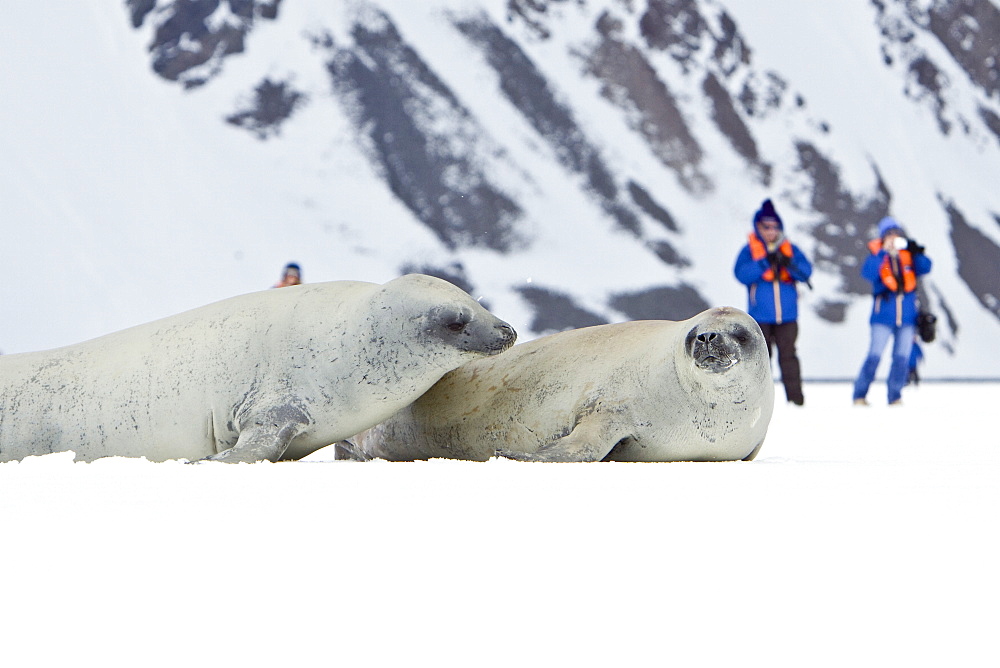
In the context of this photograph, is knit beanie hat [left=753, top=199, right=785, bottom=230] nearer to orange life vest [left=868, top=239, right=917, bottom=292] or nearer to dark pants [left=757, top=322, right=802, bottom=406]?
dark pants [left=757, top=322, right=802, bottom=406]

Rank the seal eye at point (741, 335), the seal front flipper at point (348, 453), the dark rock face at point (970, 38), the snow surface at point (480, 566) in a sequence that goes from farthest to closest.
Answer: the dark rock face at point (970, 38) → the seal front flipper at point (348, 453) → the seal eye at point (741, 335) → the snow surface at point (480, 566)

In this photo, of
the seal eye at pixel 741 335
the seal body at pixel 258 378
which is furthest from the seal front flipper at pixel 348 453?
the seal eye at pixel 741 335

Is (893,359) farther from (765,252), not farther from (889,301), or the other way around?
(765,252)

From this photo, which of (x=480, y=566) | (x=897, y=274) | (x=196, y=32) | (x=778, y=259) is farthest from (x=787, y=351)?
(x=196, y=32)

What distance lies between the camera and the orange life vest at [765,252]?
7500 millimetres

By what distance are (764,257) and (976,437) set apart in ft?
9.98

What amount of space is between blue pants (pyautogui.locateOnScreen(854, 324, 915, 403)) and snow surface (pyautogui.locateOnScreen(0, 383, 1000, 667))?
5464 mm

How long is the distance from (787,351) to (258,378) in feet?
16.6

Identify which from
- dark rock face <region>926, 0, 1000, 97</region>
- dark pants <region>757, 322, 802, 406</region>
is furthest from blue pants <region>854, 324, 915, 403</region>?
dark rock face <region>926, 0, 1000, 97</region>

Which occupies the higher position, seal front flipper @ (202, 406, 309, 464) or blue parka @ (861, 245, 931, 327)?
blue parka @ (861, 245, 931, 327)

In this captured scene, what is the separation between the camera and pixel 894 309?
25.8 ft

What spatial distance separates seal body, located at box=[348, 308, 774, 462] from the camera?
325 centimetres

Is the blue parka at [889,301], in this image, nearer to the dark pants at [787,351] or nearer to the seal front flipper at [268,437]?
the dark pants at [787,351]

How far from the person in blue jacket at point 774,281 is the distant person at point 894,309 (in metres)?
0.69
